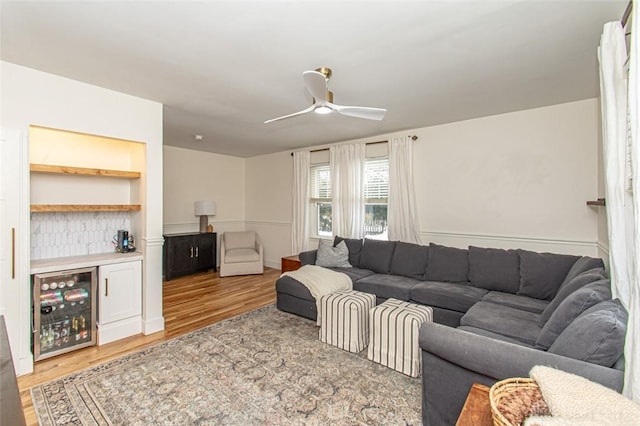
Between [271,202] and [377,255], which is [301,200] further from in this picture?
[377,255]

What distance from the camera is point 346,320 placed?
2.82 metres

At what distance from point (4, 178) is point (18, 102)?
0.65 m

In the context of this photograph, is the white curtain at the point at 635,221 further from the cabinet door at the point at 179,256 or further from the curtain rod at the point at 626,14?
the cabinet door at the point at 179,256

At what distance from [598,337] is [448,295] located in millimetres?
1706

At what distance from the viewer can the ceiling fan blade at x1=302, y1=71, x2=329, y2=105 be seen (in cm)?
190

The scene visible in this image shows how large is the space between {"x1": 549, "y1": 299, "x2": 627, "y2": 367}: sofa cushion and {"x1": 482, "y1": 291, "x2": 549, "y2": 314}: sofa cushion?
122cm

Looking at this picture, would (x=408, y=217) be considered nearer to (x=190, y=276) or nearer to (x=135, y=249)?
(x=135, y=249)

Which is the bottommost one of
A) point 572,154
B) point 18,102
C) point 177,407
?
point 177,407

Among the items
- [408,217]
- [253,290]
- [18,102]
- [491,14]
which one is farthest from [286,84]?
[253,290]

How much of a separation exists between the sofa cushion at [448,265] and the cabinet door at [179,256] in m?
4.29

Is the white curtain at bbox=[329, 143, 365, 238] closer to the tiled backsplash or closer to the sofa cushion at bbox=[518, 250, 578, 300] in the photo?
the sofa cushion at bbox=[518, 250, 578, 300]

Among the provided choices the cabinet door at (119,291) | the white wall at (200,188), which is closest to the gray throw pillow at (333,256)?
the cabinet door at (119,291)

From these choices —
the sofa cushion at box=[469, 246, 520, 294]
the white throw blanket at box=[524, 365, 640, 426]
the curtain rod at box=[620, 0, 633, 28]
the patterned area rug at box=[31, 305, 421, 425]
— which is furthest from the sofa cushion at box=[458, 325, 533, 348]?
the curtain rod at box=[620, 0, 633, 28]

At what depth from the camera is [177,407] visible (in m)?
2.00
